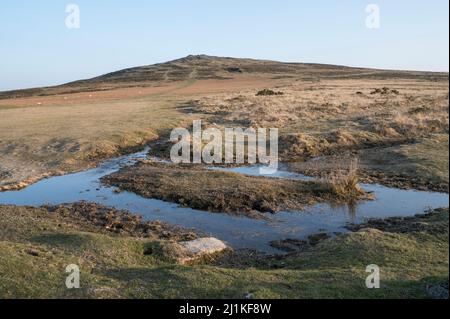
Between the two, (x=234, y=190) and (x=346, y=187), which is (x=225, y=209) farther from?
(x=346, y=187)

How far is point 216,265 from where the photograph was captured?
40.9 ft

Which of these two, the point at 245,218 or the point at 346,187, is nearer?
the point at 245,218

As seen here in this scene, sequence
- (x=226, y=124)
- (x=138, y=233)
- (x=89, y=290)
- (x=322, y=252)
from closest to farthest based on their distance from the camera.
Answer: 1. (x=89, y=290)
2. (x=322, y=252)
3. (x=138, y=233)
4. (x=226, y=124)

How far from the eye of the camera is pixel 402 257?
460 inches

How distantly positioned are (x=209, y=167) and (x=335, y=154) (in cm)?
682

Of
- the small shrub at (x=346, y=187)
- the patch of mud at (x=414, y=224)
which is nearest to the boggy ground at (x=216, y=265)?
the patch of mud at (x=414, y=224)

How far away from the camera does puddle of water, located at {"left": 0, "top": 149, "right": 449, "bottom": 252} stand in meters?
15.4

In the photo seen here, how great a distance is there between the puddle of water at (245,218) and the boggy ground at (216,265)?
1.13 metres

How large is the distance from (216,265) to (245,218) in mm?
4489

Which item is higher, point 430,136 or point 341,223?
point 430,136

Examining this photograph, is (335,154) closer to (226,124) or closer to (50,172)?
(226,124)

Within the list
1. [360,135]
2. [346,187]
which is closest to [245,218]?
[346,187]

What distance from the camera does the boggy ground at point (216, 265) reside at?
28.9ft
